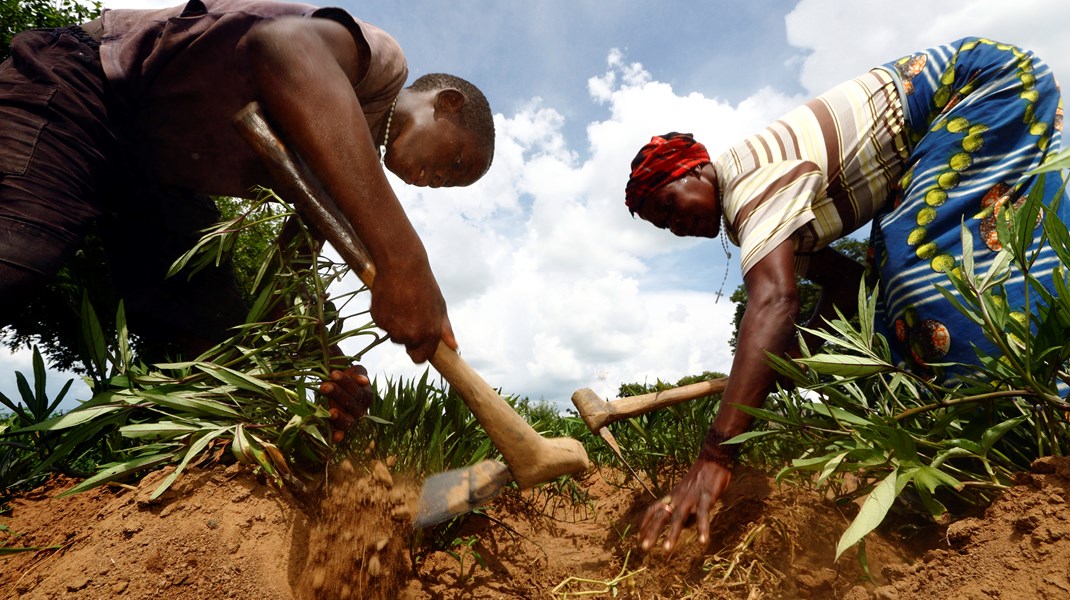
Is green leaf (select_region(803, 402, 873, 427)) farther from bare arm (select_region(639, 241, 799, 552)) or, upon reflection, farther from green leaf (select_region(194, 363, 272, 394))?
green leaf (select_region(194, 363, 272, 394))

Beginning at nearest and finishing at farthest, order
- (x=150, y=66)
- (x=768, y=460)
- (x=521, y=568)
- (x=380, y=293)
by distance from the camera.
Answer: (x=380, y=293) < (x=150, y=66) < (x=521, y=568) < (x=768, y=460)

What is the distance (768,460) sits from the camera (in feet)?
6.69

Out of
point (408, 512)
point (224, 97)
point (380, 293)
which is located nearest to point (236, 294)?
point (224, 97)

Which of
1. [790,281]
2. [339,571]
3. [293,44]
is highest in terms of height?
[293,44]

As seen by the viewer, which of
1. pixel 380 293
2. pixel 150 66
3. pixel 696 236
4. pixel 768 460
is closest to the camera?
pixel 380 293

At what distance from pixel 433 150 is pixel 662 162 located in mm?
1027

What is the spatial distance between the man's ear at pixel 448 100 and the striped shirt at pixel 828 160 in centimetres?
115

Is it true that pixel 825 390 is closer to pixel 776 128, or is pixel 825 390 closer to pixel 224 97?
pixel 776 128

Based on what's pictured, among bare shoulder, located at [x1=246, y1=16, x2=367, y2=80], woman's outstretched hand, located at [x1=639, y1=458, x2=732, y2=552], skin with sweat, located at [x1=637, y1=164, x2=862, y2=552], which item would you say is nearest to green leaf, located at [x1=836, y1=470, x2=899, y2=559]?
skin with sweat, located at [x1=637, y1=164, x2=862, y2=552]

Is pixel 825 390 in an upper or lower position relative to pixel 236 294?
lower

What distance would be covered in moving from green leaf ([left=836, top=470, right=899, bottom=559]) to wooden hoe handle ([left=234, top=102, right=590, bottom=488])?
911mm

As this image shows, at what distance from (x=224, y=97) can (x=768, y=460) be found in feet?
7.51

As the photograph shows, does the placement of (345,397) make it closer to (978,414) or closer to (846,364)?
(846,364)

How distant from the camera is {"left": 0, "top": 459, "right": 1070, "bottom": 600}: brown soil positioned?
0.87 metres
